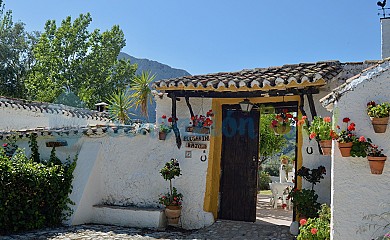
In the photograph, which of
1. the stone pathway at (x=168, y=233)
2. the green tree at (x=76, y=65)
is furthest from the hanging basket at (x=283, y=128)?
the green tree at (x=76, y=65)

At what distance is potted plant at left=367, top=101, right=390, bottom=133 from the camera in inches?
214

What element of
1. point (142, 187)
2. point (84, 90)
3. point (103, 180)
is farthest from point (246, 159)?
point (84, 90)

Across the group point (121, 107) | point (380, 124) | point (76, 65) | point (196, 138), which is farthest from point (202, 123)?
point (76, 65)

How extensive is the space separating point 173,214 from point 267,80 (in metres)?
3.79

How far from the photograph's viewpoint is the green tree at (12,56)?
2780 cm

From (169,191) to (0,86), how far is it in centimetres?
2273

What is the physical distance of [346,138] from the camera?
18.6 feet

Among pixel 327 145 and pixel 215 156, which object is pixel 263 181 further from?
pixel 327 145

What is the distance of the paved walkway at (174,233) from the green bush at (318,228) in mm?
1319

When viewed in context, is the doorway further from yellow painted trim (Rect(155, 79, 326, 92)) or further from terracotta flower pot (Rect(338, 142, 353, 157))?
terracotta flower pot (Rect(338, 142, 353, 157))

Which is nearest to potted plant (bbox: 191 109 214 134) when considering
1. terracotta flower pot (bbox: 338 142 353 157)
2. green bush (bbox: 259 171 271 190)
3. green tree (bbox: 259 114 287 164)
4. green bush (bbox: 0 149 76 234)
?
green bush (bbox: 0 149 76 234)

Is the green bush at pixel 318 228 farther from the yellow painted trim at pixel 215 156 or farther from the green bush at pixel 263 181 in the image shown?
the green bush at pixel 263 181

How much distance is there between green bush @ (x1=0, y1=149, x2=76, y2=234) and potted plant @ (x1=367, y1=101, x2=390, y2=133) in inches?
281

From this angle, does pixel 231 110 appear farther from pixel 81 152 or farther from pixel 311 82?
pixel 81 152
